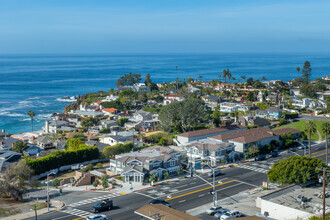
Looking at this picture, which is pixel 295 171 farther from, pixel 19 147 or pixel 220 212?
pixel 19 147

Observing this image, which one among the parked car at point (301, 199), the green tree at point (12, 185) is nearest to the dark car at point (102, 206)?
the green tree at point (12, 185)

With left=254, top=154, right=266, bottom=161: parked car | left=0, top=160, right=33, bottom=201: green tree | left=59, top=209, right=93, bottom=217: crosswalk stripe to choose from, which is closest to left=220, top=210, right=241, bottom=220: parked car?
left=59, top=209, right=93, bottom=217: crosswalk stripe

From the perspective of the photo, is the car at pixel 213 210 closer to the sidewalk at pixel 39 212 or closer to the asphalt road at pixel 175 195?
the asphalt road at pixel 175 195

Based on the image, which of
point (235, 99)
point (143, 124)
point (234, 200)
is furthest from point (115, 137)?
point (235, 99)

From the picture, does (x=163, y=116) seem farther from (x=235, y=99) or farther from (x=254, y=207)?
(x=235, y=99)

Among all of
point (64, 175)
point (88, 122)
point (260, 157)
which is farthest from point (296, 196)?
point (88, 122)

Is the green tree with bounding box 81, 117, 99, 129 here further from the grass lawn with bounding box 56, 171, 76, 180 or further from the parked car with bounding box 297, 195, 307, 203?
the parked car with bounding box 297, 195, 307, 203
